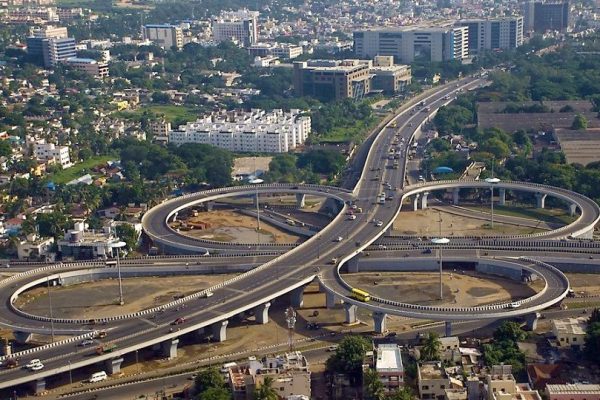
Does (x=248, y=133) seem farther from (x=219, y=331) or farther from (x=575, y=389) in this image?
(x=575, y=389)

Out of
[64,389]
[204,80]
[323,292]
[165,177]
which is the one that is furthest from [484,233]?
[204,80]

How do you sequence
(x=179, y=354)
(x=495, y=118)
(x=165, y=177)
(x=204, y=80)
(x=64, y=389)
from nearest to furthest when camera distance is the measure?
(x=64, y=389)
(x=179, y=354)
(x=165, y=177)
(x=495, y=118)
(x=204, y=80)

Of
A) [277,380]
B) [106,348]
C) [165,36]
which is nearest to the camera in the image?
[277,380]

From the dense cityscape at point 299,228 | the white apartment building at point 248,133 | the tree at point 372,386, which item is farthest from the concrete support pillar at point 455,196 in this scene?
the tree at point 372,386

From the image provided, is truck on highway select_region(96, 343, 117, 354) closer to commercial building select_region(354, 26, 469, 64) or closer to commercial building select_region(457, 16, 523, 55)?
commercial building select_region(354, 26, 469, 64)

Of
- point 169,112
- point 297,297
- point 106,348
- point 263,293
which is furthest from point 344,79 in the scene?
point 106,348

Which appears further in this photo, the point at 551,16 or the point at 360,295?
the point at 551,16

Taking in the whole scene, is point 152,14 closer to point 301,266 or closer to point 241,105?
point 241,105
